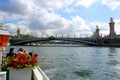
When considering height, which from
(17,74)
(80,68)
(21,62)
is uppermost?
(21,62)

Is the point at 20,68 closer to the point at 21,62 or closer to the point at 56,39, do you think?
the point at 21,62

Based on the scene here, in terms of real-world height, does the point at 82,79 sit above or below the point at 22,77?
below

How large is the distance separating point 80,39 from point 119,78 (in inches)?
3366

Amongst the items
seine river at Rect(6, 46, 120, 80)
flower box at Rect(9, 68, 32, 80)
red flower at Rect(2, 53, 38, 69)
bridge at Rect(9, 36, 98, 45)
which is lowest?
seine river at Rect(6, 46, 120, 80)

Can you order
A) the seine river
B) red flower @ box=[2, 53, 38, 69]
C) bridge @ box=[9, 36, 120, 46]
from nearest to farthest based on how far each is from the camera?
1. red flower @ box=[2, 53, 38, 69]
2. the seine river
3. bridge @ box=[9, 36, 120, 46]

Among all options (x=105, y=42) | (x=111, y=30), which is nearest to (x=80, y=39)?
(x=105, y=42)

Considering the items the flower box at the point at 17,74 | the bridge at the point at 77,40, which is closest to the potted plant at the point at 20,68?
the flower box at the point at 17,74

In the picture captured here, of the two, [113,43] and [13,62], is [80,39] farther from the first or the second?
[13,62]

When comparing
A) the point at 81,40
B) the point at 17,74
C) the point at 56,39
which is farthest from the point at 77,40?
the point at 17,74

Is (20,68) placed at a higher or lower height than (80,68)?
higher

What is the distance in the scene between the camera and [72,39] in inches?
3831

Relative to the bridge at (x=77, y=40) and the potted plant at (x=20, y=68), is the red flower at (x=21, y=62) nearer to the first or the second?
the potted plant at (x=20, y=68)

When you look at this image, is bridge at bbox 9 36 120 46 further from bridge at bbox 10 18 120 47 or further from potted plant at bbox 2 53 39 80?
potted plant at bbox 2 53 39 80

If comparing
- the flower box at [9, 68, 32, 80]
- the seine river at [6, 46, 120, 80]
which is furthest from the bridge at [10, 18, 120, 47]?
the flower box at [9, 68, 32, 80]
